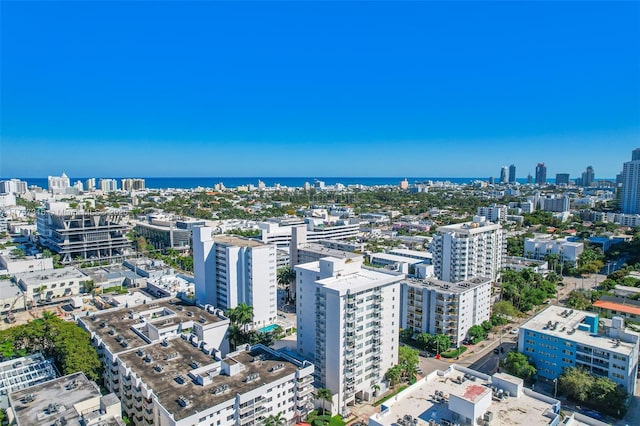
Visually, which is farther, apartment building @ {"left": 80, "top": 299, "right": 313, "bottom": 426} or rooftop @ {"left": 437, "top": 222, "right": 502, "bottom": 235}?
rooftop @ {"left": 437, "top": 222, "right": 502, "bottom": 235}

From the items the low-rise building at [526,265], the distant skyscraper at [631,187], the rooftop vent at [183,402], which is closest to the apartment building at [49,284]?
the rooftop vent at [183,402]

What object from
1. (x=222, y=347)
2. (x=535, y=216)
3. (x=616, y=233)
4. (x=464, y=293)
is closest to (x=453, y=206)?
(x=535, y=216)

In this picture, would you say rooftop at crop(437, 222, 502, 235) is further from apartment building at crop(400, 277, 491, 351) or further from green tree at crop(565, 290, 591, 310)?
green tree at crop(565, 290, 591, 310)

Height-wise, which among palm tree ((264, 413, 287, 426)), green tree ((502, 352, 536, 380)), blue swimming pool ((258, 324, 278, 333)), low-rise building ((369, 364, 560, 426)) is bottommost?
blue swimming pool ((258, 324, 278, 333))

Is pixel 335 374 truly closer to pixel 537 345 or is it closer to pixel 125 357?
pixel 125 357

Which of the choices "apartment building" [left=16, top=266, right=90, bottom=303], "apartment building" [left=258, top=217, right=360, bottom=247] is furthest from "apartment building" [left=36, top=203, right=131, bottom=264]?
"apartment building" [left=258, top=217, right=360, bottom=247]
